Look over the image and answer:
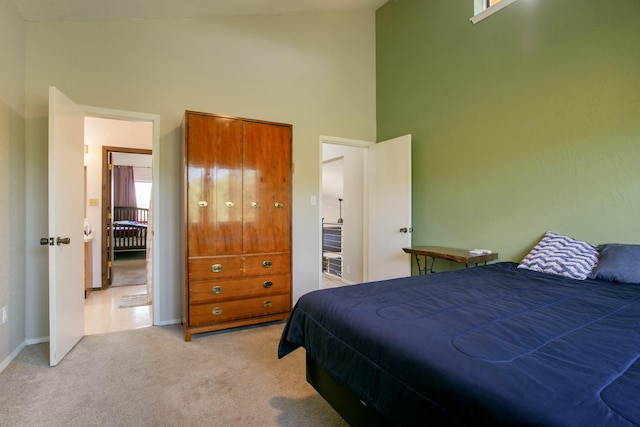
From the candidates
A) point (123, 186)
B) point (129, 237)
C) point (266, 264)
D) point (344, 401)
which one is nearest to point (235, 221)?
point (266, 264)

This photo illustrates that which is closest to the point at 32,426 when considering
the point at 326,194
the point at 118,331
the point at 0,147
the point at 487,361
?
the point at 118,331

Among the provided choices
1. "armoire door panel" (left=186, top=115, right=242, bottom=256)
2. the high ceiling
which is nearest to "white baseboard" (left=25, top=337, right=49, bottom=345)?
"armoire door panel" (left=186, top=115, right=242, bottom=256)

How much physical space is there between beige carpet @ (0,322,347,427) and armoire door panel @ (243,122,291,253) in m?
0.91

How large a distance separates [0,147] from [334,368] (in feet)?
8.93

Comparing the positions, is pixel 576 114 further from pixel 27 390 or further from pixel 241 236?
pixel 27 390

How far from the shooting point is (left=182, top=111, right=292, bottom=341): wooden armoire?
267cm

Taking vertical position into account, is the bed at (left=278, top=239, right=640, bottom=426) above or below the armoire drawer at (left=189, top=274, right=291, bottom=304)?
above

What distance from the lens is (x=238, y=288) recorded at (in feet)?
9.25

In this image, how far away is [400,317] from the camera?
1.28 meters

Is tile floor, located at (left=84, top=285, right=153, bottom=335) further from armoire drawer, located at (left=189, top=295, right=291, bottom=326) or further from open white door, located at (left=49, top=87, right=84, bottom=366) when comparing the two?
armoire drawer, located at (left=189, top=295, right=291, bottom=326)

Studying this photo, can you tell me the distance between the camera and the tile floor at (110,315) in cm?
300

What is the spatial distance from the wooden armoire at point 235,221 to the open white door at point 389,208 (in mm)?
1339

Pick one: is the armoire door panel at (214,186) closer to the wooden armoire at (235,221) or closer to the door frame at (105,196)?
the wooden armoire at (235,221)

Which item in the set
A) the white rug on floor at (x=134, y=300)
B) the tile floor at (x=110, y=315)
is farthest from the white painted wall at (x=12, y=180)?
the white rug on floor at (x=134, y=300)
